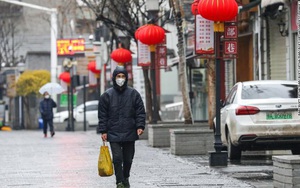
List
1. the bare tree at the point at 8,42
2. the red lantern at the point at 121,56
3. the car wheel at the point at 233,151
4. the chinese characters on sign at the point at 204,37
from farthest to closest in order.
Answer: the bare tree at the point at 8,42 → the red lantern at the point at 121,56 → the chinese characters on sign at the point at 204,37 → the car wheel at the point at 233,151

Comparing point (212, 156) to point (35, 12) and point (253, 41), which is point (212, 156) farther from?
point (35, 12)

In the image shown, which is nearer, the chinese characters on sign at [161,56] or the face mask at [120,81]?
the face mask at [120,81]

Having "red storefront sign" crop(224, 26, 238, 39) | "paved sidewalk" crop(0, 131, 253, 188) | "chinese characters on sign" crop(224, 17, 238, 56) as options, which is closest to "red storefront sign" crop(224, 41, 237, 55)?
"chinese characters on sign" crop(224, 17, 238, 56)

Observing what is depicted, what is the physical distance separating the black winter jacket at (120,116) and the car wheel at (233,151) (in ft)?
18.0

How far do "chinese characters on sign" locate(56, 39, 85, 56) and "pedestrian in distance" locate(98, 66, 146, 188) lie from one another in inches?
1597

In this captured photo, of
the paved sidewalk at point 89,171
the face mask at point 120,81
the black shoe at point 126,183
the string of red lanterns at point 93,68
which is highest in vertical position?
the string of red lanterns at point 93,68

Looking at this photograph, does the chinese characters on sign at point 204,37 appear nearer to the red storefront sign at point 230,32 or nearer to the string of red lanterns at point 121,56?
the red storefront sign at point 230,32

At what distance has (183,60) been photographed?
1072 inches

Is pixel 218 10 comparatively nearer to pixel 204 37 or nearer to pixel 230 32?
pixel 230 32

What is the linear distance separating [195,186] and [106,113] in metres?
1.69

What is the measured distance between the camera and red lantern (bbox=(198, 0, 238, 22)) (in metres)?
19.2

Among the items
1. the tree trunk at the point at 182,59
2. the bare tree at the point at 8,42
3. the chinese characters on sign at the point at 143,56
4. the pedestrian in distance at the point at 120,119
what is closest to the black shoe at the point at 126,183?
the pedestrian in distance at the point at 120,119

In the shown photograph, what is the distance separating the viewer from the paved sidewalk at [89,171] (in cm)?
1543

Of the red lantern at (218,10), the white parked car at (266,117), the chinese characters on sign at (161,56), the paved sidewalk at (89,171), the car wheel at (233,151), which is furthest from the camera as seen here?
the chinese characters on sign at (161,56)
